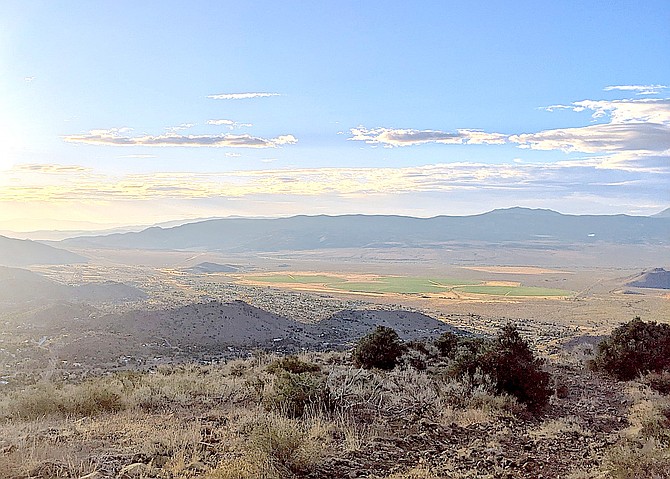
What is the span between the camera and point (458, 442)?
396 inches

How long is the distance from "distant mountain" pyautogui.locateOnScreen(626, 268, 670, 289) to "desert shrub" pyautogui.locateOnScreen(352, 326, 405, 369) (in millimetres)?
78586

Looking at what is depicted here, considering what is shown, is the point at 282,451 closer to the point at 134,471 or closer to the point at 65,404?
the point at 134,471

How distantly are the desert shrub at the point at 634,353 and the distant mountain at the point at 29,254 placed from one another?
11153 cm

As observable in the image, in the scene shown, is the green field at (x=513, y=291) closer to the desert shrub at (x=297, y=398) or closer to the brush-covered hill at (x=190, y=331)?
the brush-covered hill at (x=190, y=331)

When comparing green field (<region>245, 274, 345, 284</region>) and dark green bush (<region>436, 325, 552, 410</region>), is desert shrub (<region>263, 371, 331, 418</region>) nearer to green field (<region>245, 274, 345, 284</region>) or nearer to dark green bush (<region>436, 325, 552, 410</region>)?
dark green bush (<region>436, 325, 552, 410</region>)

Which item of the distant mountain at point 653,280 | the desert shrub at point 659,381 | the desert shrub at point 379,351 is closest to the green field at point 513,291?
the distant mountain at point 653,280

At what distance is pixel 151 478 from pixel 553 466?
5.69 meters

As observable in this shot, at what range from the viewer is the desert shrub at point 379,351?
18.1m

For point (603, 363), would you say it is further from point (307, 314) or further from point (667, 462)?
point (307, 314)

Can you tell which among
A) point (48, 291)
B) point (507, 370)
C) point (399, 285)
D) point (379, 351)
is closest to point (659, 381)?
point (507, 370)

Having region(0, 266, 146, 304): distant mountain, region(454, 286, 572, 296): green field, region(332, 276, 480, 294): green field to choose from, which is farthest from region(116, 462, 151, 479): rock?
region(454, 286, 572, 296): green field

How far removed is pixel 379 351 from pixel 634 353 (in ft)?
23.4

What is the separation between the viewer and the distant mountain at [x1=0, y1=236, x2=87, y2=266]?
11375cm

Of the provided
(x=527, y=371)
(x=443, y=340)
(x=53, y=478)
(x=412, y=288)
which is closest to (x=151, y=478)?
(x=53, y=478)
